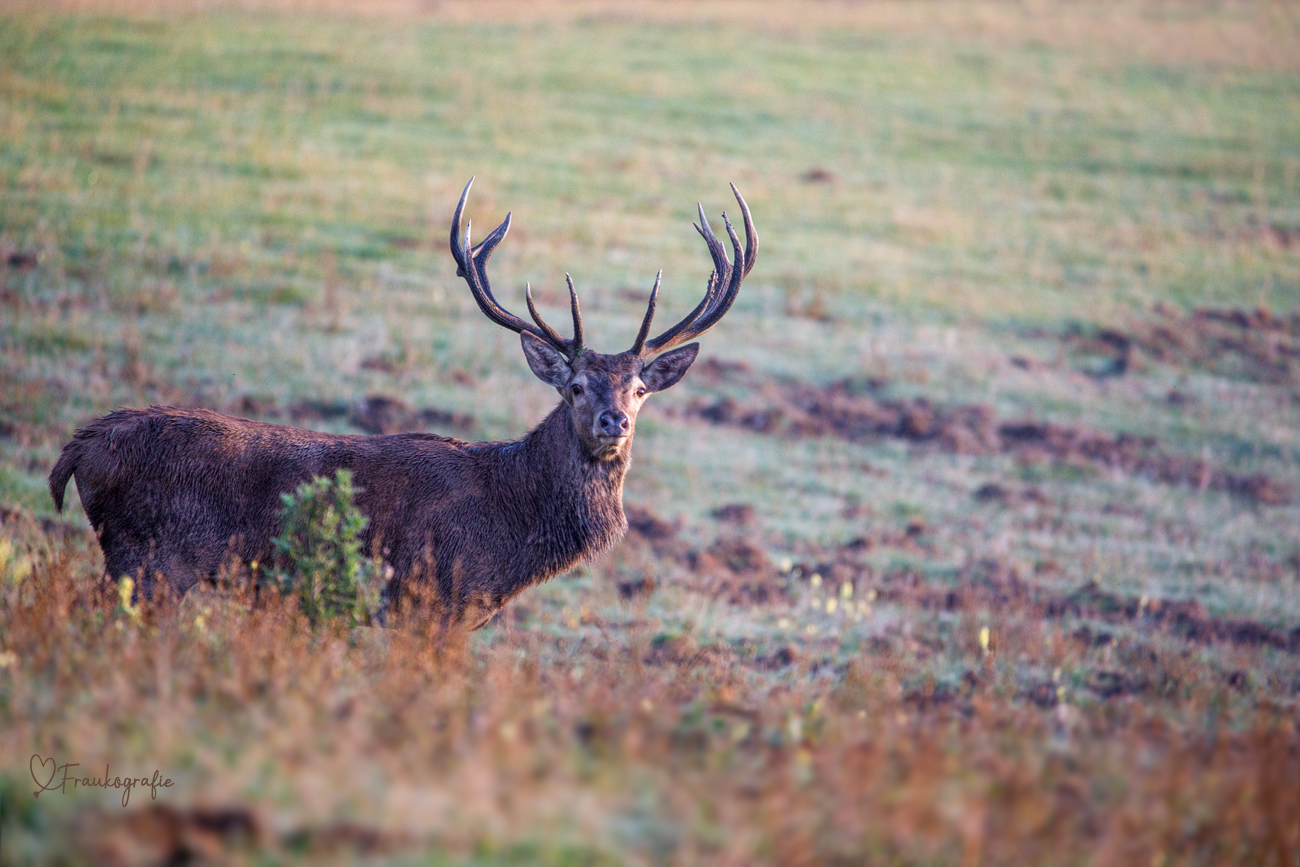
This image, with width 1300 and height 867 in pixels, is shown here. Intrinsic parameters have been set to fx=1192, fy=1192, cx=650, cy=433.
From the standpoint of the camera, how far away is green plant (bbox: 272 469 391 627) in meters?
6.13

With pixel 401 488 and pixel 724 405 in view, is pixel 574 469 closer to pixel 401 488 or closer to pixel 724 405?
pixel 401 488

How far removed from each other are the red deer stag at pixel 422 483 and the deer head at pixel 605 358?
0.01 metres

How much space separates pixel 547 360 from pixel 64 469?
2.87 metres

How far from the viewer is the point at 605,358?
290 inches

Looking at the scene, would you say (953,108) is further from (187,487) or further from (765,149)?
(187,487)

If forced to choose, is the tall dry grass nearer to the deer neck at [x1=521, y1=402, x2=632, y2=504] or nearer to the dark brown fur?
the dark brown fur

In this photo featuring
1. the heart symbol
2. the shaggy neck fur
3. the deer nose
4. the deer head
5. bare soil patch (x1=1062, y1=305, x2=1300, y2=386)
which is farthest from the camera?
bare soil patch (x1=1062, y1=305, x2=1300, y2=386)

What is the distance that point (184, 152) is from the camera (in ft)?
70.8

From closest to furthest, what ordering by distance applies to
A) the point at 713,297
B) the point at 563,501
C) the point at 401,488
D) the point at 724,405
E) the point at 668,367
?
the point at 401,488, the point at 563,501, the point at 668,367, the point at 713,297, the point at 724,405

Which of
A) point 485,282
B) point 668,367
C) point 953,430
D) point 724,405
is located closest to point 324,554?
point 485,282

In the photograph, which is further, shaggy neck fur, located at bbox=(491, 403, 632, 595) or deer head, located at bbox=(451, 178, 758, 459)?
shaggy neck fur, located at bbox=(491, 403, 632, 595)

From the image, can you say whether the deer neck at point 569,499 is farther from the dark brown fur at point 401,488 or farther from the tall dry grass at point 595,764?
the tall dry grass at point 595,764

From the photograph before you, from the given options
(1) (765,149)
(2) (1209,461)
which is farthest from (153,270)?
(1) (765,149)

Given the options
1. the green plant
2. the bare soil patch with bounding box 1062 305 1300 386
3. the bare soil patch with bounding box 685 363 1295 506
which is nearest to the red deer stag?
the green plant
